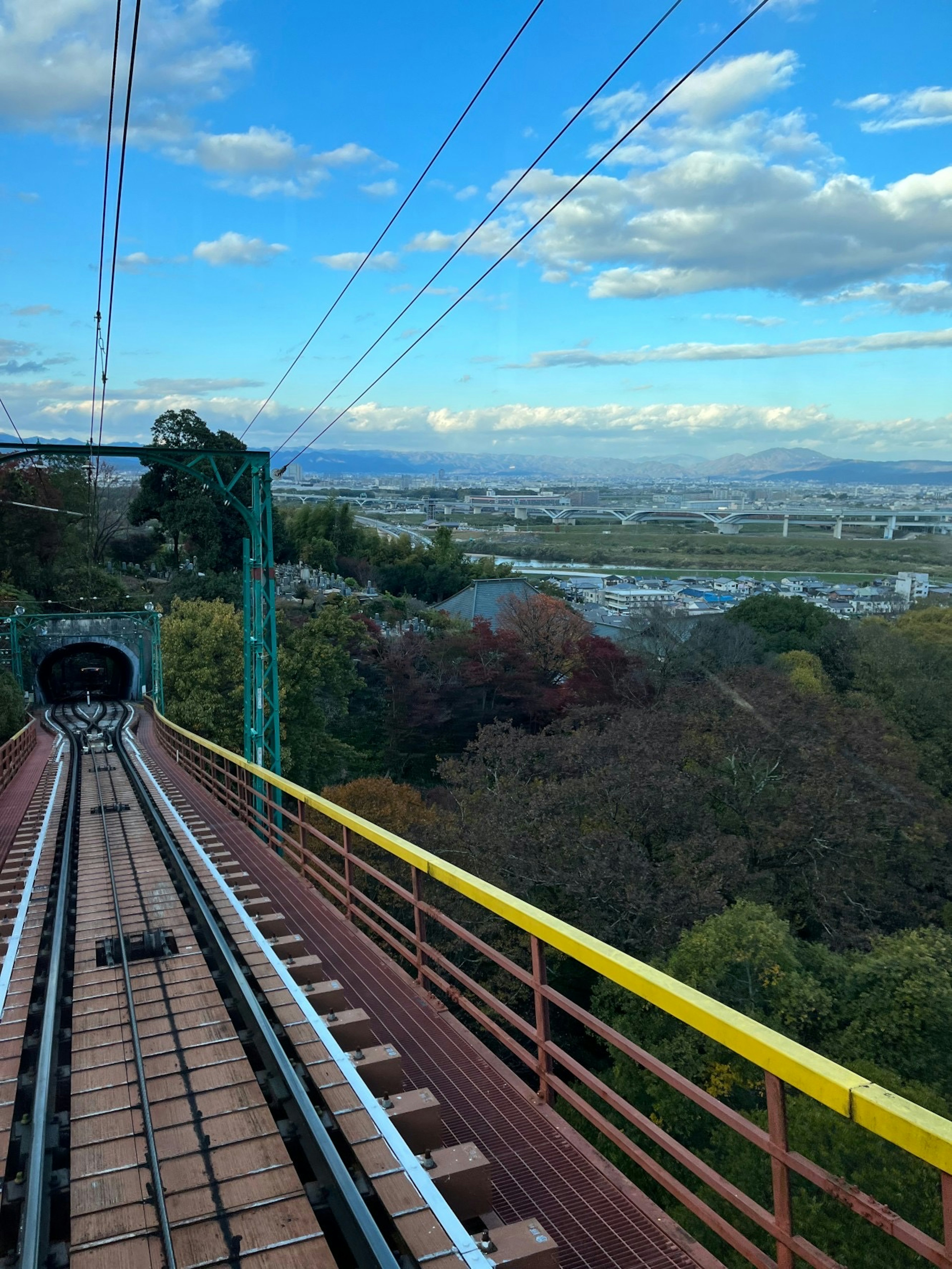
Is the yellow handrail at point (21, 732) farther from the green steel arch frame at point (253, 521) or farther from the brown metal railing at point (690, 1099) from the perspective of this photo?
the brown metal railing at point (690, 1099)

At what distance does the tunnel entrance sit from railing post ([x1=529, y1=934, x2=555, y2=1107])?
56.6m

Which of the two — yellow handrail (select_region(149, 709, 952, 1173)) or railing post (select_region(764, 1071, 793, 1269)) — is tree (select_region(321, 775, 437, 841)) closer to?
yellow handrail (select_region(149, 709, 952, 1173))

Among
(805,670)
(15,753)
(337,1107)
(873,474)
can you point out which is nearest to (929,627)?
(805,670)

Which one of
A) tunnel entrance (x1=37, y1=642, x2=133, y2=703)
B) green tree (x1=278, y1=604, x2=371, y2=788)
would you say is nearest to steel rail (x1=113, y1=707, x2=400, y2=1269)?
green tree (x1=278, y1=604, x2=371, y2=788)

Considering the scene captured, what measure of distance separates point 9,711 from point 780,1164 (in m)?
34.3

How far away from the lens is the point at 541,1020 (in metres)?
4.07

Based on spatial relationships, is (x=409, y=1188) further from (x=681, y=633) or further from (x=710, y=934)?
(x=681, y=633)

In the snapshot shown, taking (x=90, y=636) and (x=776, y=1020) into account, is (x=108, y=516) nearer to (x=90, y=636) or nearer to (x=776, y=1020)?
(x=90, y=636)

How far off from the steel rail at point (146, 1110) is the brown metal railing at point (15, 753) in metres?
12.0

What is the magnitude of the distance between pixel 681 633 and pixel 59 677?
43538 millimetres

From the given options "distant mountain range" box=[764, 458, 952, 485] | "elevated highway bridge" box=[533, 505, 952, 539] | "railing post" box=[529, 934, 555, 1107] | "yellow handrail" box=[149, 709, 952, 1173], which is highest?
"distant mountain range" box=[764, 458, 952, 485]

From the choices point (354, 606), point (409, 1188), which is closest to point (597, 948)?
point (409, 1188)

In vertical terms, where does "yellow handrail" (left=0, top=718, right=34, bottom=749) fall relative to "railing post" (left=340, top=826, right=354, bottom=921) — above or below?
below

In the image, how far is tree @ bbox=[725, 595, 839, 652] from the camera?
150 feet
